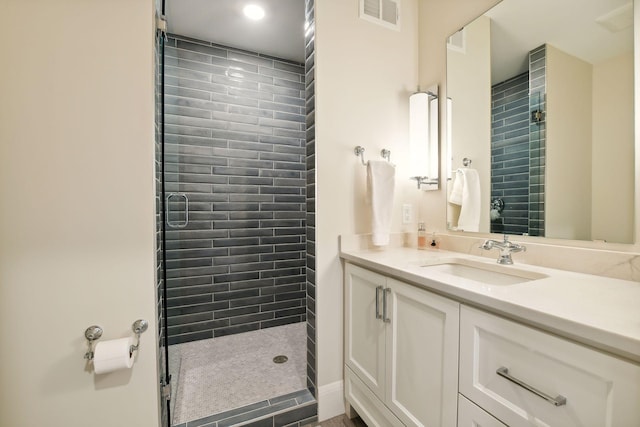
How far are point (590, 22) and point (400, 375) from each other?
1661 millimetres

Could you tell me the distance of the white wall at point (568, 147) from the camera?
1.08 m

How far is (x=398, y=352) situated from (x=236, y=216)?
1789 millimetres

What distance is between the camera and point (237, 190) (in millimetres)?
2441

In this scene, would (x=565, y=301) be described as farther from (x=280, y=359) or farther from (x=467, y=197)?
(x=280, y=359)

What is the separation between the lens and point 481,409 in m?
0.82

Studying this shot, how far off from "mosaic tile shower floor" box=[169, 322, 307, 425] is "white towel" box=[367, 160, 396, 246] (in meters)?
1.07

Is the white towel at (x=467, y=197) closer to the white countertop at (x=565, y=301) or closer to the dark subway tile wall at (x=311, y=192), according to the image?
the white countertop at (x=565, y=301)

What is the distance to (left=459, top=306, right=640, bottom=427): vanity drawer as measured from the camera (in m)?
0.57

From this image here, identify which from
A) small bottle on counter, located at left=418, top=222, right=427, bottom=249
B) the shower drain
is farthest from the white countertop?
the shower drain

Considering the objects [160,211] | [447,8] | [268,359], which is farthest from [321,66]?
[268,359]

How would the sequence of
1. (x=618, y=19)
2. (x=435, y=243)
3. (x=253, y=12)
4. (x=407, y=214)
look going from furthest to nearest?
(x=253, y=12)
(x=407, y=214)
(x=435, y=243)
(x=618, y=19)

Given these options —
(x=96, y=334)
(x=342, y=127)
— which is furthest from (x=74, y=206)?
(x=342, y=127)

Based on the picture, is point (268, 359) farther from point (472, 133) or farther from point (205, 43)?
point (205, 43)

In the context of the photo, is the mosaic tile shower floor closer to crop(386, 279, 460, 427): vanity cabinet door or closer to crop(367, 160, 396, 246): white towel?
crop(386, 279, 460, 427): vanity cabinet door
